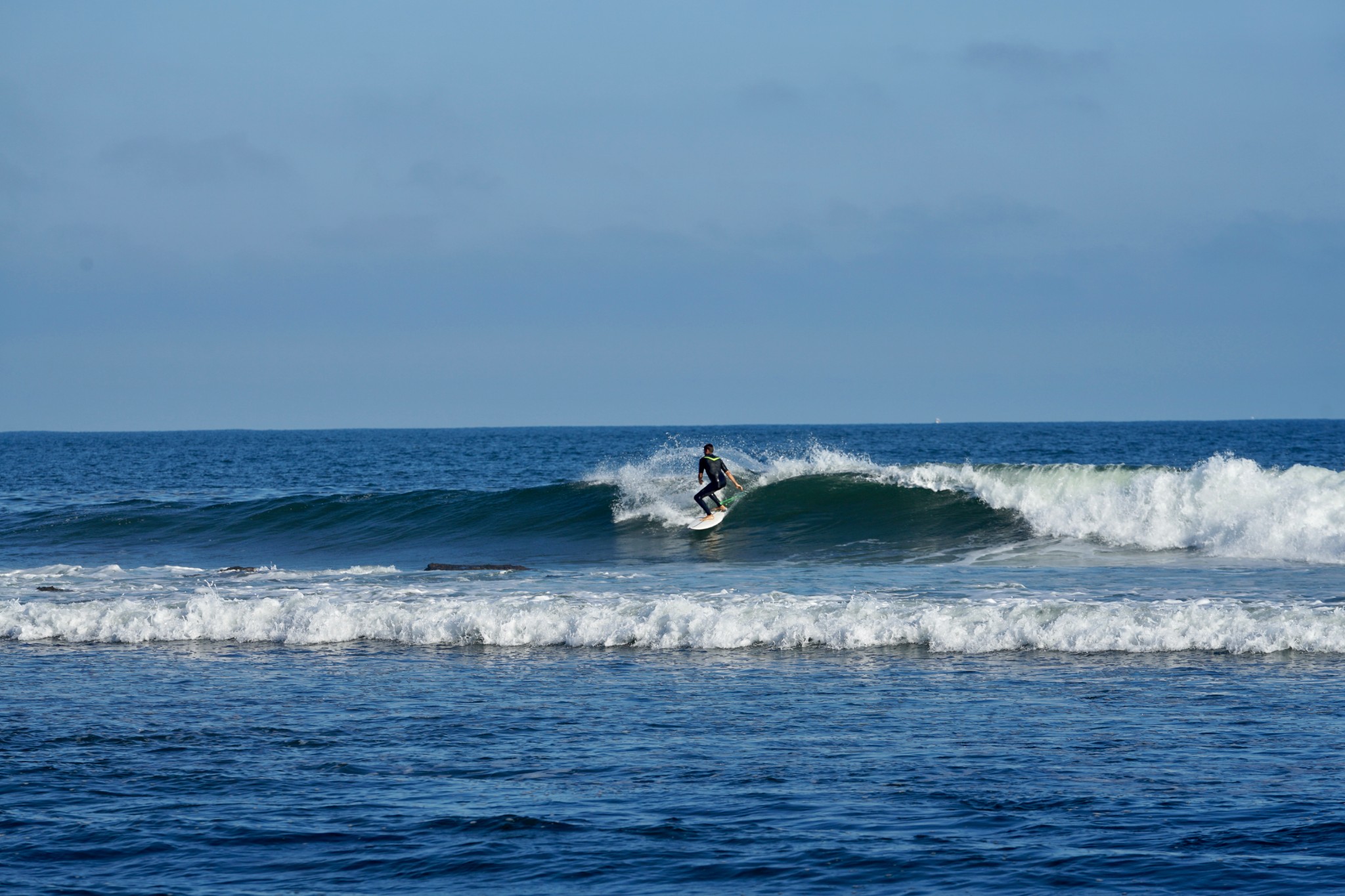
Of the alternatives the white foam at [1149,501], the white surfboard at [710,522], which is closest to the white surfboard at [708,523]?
the white surfboard at [710,522]

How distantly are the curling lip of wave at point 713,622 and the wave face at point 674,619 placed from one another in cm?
2

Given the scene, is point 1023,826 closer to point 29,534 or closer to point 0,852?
point 0,852

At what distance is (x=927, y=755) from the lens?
27.9 feet

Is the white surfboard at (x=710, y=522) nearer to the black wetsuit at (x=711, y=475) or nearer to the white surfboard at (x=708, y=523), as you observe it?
the white surfboard at (x=708, y=523)

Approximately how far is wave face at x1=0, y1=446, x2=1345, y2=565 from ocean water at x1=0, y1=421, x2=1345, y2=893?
0.14 metres

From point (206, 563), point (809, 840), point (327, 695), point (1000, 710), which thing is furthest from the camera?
point (206, 563)

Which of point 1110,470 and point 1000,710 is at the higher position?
point 1110,470

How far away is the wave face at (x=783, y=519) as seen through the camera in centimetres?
2236

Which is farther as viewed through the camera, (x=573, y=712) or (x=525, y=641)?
(x=525, y=641)

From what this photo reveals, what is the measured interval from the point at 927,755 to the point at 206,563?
66.7 ft

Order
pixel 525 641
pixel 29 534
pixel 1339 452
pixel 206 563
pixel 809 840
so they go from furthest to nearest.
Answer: pixel 1339 452 → pixel 29 534 → pixel 206 563 → pixel 525 641 → pixel 809 840

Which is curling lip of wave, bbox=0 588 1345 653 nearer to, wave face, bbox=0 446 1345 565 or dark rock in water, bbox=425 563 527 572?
dark rock in water, bbox=425 563 527 572

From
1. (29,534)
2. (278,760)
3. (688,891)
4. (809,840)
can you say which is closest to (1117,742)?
Result: (809,840)

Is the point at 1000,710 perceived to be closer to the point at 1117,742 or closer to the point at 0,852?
the point at 1117,742
